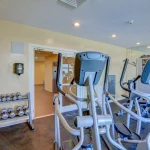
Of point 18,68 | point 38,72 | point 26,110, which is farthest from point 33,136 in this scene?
point 38,72

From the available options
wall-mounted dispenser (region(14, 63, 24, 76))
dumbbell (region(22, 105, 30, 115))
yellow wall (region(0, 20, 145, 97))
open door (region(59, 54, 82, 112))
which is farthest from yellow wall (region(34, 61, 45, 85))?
dumbbell (region(22, 105, 30, 115))

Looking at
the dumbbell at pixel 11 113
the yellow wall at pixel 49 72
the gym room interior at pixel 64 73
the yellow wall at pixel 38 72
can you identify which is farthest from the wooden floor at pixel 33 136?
the yellow wall at pixel 38 72

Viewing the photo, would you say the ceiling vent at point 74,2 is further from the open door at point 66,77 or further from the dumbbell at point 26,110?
the dumbbell at point 26,110

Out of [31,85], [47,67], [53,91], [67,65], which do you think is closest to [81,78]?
[31,85]

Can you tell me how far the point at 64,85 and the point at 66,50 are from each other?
114 centimetres

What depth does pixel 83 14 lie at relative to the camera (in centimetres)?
252

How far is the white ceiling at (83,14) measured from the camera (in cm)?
214

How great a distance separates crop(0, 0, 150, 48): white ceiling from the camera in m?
2.14

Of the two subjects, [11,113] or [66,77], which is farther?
[66,77]

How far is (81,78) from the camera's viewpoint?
46.4 inches

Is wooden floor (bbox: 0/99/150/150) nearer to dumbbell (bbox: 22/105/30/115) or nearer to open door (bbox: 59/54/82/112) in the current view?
dumbbell (bbox: 22/105/30/115)

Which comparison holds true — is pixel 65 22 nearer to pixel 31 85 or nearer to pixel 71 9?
pixel 71 9

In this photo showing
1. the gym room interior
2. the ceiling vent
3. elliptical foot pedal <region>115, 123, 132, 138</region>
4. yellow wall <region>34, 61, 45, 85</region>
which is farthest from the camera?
yellow wall <region>34, 61, 45, 85</region>

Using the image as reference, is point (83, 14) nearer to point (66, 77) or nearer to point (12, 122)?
point (66, 77)
